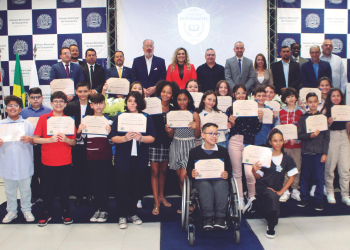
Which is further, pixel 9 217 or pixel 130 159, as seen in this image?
pixel 9 217

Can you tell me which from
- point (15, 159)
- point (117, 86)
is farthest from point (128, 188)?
point (117, 86)

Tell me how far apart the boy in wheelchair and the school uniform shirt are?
185 cm

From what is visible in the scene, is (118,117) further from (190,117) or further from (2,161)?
(2,161)

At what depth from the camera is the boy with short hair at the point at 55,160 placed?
3.07 meters

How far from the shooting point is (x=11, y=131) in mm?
3076

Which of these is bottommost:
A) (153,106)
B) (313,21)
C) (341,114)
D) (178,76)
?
(341,114)

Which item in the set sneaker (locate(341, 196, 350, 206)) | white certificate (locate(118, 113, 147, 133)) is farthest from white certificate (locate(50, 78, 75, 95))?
sneaker (locate(341, 196, 350, 206))

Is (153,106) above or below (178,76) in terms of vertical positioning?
below

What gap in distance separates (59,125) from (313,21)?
5576 mm

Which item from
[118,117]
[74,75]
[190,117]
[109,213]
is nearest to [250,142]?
[190,117]

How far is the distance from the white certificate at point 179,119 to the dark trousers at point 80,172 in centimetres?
118

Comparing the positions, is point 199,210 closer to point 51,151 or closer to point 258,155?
point 258,155

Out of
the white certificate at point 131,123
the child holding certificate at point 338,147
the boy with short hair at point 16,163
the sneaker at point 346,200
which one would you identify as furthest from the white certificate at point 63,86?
the sneaker at point 346,200

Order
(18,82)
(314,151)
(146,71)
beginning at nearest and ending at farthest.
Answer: (314,151) → (146,71) → (18,82)
